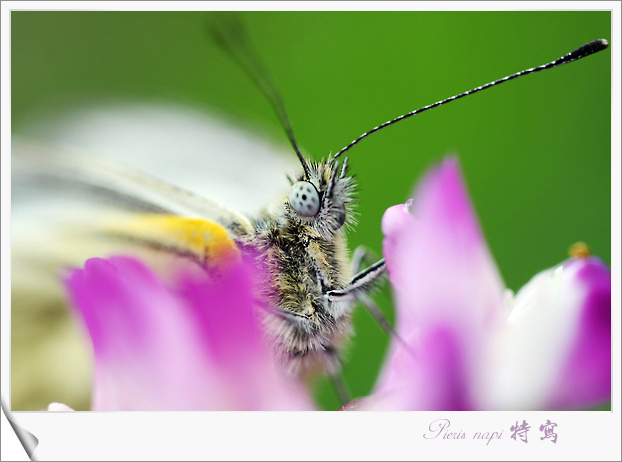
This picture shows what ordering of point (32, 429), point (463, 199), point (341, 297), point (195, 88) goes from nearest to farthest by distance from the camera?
point (463, 199) → point (341, 297) → point (32, 429) → point (195, 88)

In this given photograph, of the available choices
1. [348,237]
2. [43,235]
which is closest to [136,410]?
[348,237]

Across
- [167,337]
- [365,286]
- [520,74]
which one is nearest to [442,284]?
[365,286]

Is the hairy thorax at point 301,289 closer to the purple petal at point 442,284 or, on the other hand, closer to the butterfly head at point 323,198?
the butterfly head at point 323,198

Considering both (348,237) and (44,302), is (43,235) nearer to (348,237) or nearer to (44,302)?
(44,302)

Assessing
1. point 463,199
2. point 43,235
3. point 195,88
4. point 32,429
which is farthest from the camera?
point 195,88

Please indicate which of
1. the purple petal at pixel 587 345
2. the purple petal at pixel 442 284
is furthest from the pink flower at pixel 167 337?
the purple petal at pixel 587 345

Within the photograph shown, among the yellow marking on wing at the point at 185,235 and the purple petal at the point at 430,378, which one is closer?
the purple petal at the point at 430,378
